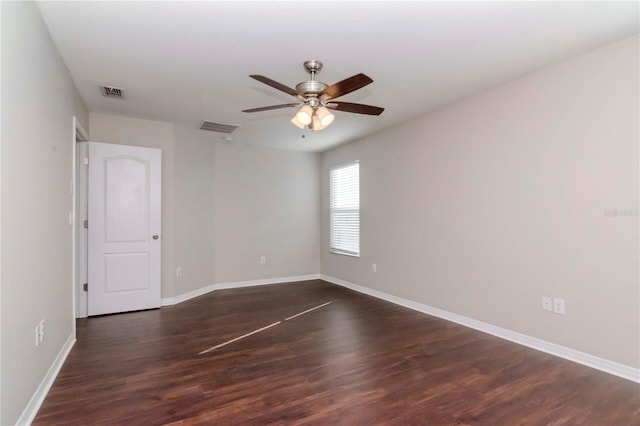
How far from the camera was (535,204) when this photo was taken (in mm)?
3021

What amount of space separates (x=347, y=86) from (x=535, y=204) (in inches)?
81.0

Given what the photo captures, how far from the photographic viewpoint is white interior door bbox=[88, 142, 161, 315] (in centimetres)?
401

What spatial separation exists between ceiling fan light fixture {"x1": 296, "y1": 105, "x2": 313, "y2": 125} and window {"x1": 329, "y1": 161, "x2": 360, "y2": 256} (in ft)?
10.00

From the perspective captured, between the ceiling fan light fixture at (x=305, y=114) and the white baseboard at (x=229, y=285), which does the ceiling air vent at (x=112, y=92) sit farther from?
the white baseboard at (x=229, y=285)

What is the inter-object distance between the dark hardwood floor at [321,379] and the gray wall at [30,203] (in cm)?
41

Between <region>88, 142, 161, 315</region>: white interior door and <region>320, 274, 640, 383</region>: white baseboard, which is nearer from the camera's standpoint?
<region>320, 274, 640, 383</region>: white baseboard

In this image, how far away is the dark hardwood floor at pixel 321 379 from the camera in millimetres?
2002

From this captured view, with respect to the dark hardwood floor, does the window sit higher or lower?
higher

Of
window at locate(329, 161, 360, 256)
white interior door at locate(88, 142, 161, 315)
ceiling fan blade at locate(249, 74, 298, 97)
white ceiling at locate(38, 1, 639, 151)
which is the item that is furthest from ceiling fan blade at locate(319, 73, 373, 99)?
window at locate(329, 161, 360, 256)

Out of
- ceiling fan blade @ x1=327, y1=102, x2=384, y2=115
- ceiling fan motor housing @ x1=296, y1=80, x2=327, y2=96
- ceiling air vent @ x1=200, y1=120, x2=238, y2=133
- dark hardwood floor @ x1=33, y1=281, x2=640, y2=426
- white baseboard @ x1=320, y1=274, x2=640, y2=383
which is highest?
ceiling air vent @ x1=200, y1=120, x2=238, y2=133

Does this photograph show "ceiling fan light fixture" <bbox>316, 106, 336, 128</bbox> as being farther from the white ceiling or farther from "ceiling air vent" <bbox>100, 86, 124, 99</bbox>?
"ceiling air vent" <bbox>100, 86, 124, 99</bbox>

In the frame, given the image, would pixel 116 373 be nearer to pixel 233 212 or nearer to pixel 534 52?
pixel 233 212

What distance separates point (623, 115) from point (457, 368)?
2.28 metres

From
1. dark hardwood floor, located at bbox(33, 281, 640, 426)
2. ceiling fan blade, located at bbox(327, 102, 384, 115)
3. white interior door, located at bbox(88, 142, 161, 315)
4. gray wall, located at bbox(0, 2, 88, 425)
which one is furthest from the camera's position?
white interior door, located at bbox(88, 142, 161, 315)
